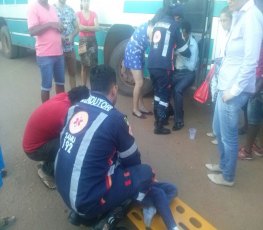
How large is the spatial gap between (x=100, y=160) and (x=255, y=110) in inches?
76.6

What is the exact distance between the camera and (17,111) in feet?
16.5

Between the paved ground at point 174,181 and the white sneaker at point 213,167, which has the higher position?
the white sneaker at point 213,167

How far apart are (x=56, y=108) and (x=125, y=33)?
2.72 m

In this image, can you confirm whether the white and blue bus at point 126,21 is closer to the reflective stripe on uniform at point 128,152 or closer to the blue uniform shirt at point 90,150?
the reflective stripe on uniform at point 128,152

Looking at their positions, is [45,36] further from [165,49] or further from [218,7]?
[218,7]

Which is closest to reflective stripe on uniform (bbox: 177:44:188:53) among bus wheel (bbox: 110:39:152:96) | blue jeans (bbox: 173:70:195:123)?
blue jeans (bbox: 173:70:195:123)

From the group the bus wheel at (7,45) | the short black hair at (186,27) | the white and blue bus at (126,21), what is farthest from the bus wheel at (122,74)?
the bus wheel at (7,45)

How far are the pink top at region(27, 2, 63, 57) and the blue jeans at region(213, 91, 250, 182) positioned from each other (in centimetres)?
242

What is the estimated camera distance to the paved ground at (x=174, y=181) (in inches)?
108

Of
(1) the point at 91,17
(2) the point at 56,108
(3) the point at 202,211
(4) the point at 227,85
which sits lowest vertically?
(3) the point at 202,211

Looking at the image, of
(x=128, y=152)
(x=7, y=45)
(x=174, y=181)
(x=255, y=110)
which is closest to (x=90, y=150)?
(x=128, y=152)

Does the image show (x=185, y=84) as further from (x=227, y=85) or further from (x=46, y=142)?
(x=46, y=142)

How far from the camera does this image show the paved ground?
8.96 ft

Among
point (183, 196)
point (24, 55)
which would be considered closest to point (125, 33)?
point (183, 196)
